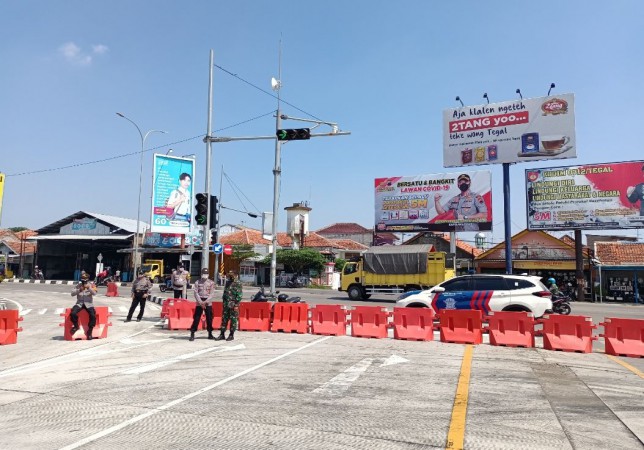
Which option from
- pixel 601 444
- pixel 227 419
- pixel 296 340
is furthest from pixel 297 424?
pixel 296 340

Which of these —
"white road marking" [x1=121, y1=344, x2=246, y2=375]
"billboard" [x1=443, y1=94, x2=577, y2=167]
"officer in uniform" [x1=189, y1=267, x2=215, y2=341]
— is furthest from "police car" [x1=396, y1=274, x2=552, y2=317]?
"billboard" [x1=443, y1=94, x2=577, y2=167]

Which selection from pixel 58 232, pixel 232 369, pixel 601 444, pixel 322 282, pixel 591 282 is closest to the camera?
pixel 601 444

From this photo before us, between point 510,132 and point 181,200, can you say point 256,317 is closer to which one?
point 181,200

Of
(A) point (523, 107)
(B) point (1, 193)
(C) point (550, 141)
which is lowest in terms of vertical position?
(B) point (1, 193)

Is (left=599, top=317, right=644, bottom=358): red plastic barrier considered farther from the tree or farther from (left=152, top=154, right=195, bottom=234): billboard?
the tree

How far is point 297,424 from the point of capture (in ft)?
18.0

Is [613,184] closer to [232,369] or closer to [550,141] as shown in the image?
[550,141]

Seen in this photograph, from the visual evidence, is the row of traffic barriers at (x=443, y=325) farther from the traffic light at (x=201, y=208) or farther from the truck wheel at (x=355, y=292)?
the truck wheel at (x=355, y=292)

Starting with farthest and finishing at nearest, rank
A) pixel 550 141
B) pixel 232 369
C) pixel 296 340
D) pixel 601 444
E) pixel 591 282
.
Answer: pixel 591 282 < pixel 550 141 < pixel 296 340 < pixel 232 369 < pixel 601 444

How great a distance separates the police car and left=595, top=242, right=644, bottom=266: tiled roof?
27697 mm

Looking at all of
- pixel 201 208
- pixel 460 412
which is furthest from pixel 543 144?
pixel 460 412

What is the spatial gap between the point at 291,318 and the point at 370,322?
7.23 feet

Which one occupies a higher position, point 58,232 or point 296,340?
point 58,232

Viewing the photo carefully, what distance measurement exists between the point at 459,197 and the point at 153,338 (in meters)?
31.7
